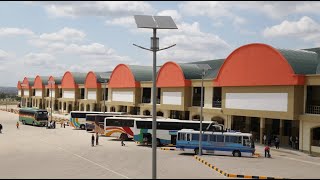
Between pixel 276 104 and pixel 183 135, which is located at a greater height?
pixel 276 104

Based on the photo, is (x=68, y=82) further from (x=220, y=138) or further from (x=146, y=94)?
(x=220, y=138)

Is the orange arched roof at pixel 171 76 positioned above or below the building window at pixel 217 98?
above

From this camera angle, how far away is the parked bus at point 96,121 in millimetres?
52172

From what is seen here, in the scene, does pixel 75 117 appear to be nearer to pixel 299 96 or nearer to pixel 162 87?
pixel 162 87

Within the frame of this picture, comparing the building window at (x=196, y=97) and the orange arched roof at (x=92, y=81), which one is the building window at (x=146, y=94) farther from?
the orange arched roof at (x=92, y=81)

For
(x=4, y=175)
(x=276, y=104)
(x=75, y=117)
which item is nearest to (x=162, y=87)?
(x=75, y=117)

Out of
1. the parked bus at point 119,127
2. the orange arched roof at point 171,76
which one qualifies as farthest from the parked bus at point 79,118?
the parked bus at point 119,127

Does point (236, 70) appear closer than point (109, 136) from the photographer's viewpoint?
Yes

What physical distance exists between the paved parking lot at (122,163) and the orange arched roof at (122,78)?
2824 centimetres

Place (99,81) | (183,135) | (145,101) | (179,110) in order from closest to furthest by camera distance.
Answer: (183,135) → (179,110) → (145,101) → (99,81)

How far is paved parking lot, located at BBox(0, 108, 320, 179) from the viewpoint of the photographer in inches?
958

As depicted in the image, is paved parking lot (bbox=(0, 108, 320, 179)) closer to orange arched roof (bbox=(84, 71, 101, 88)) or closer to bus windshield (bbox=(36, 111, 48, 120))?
bus windshield (bbox=(36, 111, 48, 120))

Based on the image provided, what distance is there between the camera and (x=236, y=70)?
4484 cm

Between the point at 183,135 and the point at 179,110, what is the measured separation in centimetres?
1874
